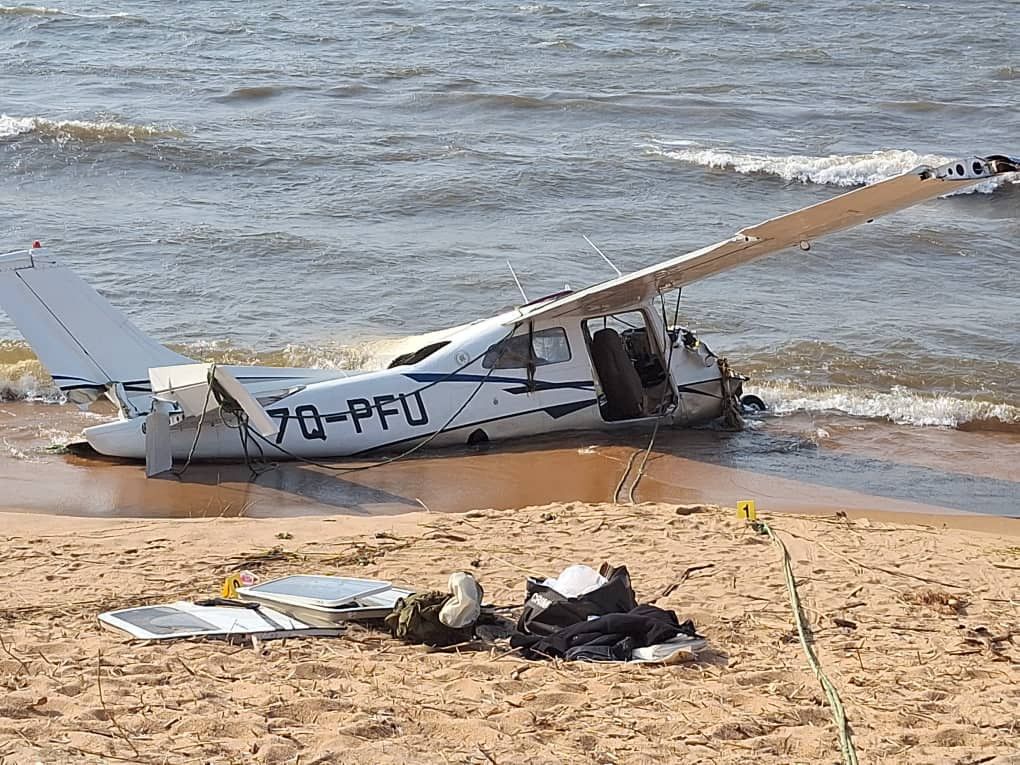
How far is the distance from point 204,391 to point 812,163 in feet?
57.2

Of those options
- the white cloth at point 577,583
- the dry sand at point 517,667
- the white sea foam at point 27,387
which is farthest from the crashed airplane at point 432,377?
the white cloth at point 577,583

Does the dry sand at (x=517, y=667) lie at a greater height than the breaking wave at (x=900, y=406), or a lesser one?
greater

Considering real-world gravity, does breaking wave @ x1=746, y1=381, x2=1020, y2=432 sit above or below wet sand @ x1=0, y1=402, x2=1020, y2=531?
below

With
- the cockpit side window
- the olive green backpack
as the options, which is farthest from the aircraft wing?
the olive green backpack

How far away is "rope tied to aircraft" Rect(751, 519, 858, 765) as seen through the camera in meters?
5.70

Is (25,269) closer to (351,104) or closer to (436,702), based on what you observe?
(436,702)

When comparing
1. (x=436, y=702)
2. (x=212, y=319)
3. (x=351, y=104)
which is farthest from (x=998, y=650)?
(x=351, y=104)

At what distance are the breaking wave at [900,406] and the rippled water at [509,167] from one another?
0.13 feet

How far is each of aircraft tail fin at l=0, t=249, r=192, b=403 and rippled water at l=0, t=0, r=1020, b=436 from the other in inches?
116

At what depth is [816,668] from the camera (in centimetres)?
657

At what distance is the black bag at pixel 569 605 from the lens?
6.93 m

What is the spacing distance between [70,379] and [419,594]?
5.42 m

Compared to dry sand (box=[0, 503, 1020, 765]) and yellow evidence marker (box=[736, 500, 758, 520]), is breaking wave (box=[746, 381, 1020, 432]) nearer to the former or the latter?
yellow evidence marker (box=[736, 500, 758, 520])

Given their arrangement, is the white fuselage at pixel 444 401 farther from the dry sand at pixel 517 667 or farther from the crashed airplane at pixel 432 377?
the dry sand at pixel 517 667
